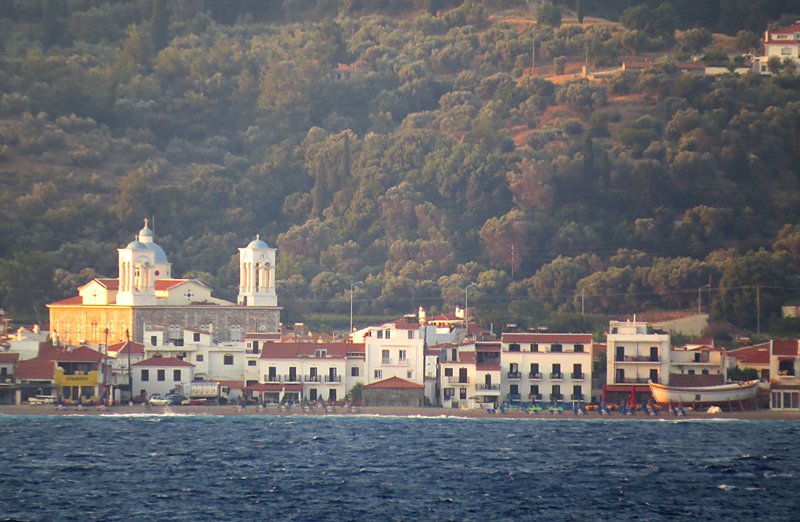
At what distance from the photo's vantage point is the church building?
92312 mm

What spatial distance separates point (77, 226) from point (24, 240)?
556 cm

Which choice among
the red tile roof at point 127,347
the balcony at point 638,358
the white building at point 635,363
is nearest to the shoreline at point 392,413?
the white building at point 635,363

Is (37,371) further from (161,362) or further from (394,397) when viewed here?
(394,397)

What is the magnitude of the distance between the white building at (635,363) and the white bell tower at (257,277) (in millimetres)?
27115

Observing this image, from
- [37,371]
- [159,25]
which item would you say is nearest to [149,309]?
[37,371]

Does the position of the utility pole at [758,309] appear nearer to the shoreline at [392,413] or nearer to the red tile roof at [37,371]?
the shoreline at [392,413]

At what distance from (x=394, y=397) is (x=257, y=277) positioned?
23.0 m

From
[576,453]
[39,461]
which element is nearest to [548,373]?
[576,453]

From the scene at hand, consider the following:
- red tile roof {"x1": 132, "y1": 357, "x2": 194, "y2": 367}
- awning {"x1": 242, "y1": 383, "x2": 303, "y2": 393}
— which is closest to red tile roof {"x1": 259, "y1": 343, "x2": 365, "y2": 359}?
awning {"x1": 242, "y1": 383, "x2": 303, "y2": 393}

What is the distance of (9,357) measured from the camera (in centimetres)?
7925

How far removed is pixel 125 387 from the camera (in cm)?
8081

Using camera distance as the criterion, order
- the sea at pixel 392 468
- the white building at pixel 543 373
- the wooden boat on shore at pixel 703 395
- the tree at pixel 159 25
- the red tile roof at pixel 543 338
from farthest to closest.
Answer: the tree at pixel 159 25 < the red tile roof at pixel 543 338 < the white building at pixel 543 373 < the wooden boat on shore at pixel 703 395 < the sea at pixel 392 468

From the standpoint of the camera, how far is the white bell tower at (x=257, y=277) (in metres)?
96.6

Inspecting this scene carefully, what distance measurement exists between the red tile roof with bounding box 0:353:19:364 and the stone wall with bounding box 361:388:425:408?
61.9 ft
